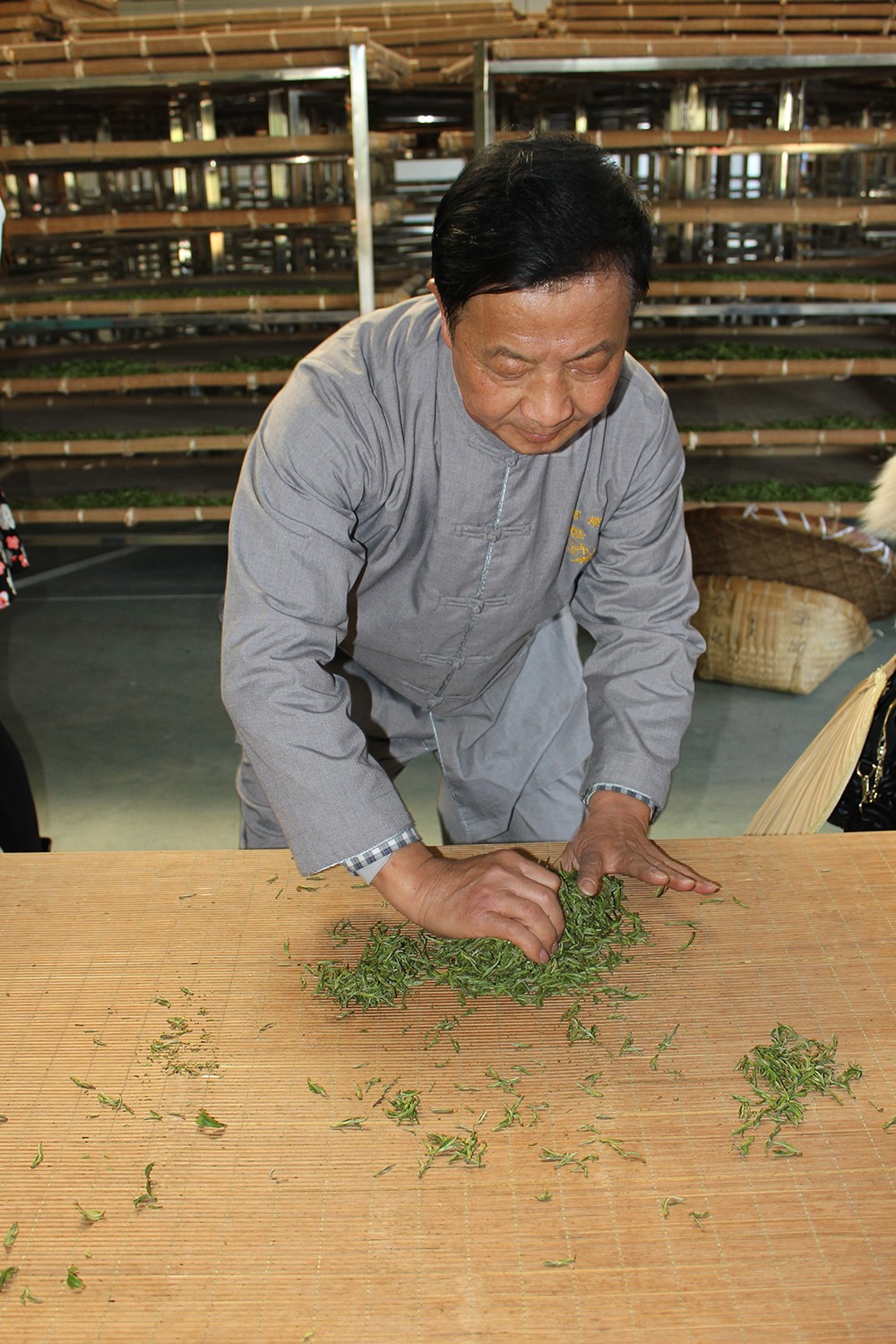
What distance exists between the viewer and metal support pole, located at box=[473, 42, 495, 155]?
4.33m

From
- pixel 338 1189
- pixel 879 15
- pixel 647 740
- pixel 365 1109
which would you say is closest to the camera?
pixel 338 1189

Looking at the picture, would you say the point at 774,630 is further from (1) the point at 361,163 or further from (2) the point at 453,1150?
(2) the point at 453,1150

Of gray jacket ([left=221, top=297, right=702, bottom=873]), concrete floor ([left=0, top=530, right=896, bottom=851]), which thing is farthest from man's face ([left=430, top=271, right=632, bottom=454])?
concrete floor ([left=0, top=530, right=896, bottom=851])

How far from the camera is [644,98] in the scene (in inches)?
260

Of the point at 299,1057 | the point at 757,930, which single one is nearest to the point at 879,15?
the point at 757,930

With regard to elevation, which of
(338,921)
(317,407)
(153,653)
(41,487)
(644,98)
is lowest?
(153,653)

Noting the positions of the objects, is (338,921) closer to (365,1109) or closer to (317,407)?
(365,1109)

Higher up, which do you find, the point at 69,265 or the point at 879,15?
the point at 879,15

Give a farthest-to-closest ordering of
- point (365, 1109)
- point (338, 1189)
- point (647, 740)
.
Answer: point (647, 740) → point (365, 1109) → point (338, 1189)

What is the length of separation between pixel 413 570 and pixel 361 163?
3116 millimetres

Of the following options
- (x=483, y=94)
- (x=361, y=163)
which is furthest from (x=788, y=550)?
(x=361, y=163)

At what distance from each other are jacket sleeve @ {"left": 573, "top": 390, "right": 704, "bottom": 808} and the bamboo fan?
0.33 m

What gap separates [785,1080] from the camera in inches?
50.2

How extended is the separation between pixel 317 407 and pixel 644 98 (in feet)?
19.3
